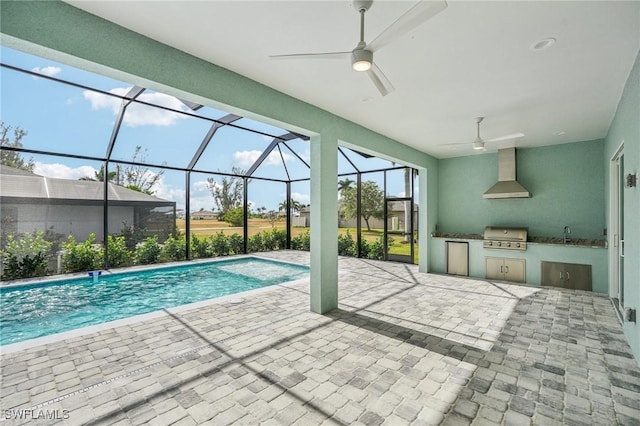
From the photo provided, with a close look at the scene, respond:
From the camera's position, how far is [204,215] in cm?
946

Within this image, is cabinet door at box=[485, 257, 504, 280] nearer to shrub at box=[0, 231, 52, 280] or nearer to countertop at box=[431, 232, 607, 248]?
countertop at box=[431, 232, 607, 248]

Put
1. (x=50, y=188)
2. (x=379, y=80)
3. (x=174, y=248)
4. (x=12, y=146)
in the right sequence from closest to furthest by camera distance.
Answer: (x=379, y=80)
(x=12, y=146)
(x=50, y=188)
(x=174, y=248)

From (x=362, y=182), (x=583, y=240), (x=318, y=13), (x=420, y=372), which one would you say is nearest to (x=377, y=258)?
(x=362, y=182)

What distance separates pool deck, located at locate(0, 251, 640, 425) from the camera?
2098 millimetres

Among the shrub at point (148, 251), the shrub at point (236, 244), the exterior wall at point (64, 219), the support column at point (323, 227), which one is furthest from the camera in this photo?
the shrub at point (236, 244)

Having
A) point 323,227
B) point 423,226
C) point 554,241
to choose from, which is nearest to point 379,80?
point 323,227

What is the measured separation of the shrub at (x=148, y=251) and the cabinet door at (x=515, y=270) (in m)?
9.02

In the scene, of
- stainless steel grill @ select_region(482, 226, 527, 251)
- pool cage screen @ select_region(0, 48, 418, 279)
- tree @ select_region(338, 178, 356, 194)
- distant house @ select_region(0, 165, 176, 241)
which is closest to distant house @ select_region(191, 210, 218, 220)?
pool cage screen @ select_region(0, 48, 418, 279)

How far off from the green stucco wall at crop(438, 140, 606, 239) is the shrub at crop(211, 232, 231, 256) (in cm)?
685

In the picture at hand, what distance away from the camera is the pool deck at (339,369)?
210cm

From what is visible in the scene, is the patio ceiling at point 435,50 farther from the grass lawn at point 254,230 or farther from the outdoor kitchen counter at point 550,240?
the grass lawn at point 254,230

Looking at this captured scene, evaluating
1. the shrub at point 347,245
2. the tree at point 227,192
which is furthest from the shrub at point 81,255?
the shrub at point 347,245

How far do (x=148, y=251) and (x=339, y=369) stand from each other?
7407 mm

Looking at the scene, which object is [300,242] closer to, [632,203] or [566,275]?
[566,275]
